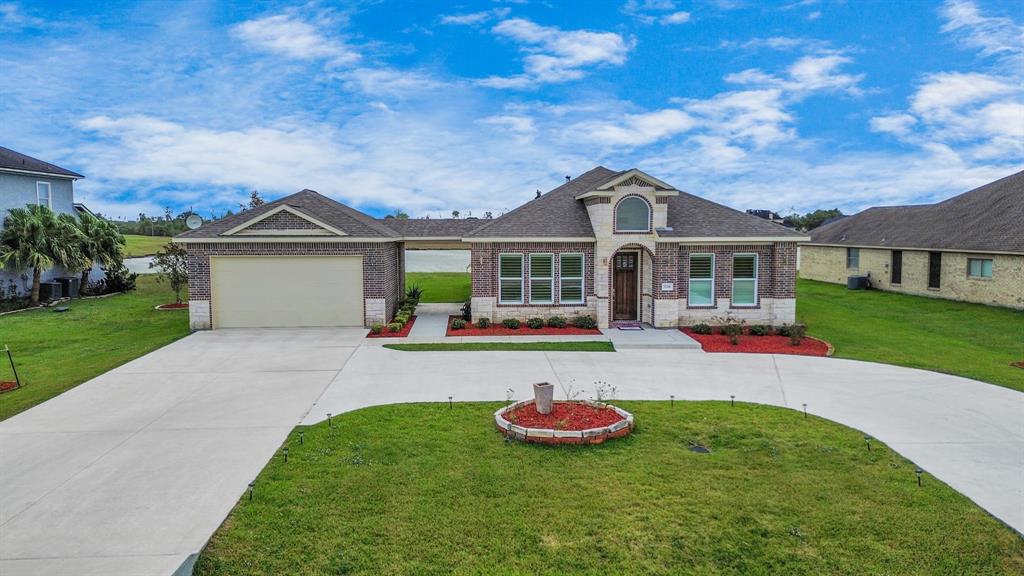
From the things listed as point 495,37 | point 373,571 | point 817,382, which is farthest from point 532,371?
point 495,37

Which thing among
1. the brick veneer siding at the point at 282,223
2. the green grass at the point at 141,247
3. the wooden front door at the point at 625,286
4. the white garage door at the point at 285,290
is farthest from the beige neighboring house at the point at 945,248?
the green grass at the point at 141,247

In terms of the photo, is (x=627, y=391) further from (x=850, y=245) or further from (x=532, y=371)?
(x=850, y=245)

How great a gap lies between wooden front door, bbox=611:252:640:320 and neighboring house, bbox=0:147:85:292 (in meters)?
24.5

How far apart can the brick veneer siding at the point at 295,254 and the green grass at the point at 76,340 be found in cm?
176

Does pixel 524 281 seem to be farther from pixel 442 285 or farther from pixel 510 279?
pixel 442 285

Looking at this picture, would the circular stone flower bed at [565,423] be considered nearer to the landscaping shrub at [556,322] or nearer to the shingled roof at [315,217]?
the landscaping shrub at [556,322]

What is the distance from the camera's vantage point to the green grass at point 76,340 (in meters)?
11.6

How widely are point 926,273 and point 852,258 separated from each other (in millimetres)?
5962

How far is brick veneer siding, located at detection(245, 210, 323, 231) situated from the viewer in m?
17.6

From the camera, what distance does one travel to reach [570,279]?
61.1ft

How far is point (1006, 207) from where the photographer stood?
25.3 m

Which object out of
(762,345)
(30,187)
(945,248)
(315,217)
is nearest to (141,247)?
(30,187)

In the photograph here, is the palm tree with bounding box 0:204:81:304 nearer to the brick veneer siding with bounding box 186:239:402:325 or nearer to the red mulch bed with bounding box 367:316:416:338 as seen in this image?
the brick veneer siding with bounding box 186:239:402:325

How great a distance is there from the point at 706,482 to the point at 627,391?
13.5 ft
